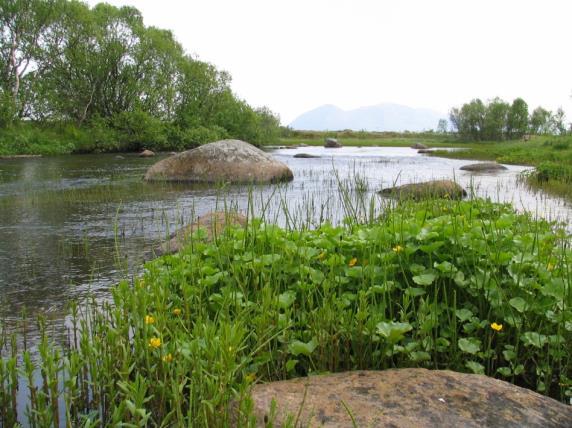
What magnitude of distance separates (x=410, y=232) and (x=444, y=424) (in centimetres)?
173

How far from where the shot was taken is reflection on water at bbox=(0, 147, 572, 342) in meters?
5.62

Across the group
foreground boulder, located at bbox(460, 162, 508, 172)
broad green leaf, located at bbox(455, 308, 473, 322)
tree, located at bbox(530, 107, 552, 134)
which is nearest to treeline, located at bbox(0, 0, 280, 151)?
foreground boulder, located at bbox(460, 162, 508, 172)

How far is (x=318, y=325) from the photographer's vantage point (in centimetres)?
331

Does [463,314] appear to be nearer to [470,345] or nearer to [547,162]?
[470,345]

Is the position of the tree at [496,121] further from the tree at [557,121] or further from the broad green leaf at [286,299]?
the broad green leaf at [286,299]

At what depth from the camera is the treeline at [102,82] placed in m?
38.8

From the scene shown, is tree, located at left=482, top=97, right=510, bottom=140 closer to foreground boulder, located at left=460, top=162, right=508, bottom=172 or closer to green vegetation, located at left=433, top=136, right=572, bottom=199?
green vegetation, located at left=433, top=136, right=572, bottom=199

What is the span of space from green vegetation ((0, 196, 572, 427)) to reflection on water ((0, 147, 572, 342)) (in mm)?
577

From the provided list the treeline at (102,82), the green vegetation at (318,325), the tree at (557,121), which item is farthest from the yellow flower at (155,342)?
the tree at (557,121)

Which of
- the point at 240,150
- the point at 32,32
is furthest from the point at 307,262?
the point at 32,32

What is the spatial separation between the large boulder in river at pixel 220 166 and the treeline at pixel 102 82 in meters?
21.5

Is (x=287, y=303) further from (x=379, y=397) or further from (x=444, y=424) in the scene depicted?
(x=444, y=424)

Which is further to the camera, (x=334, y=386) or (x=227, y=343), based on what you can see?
(x=334, y=386)

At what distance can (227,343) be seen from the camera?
8.46ft
